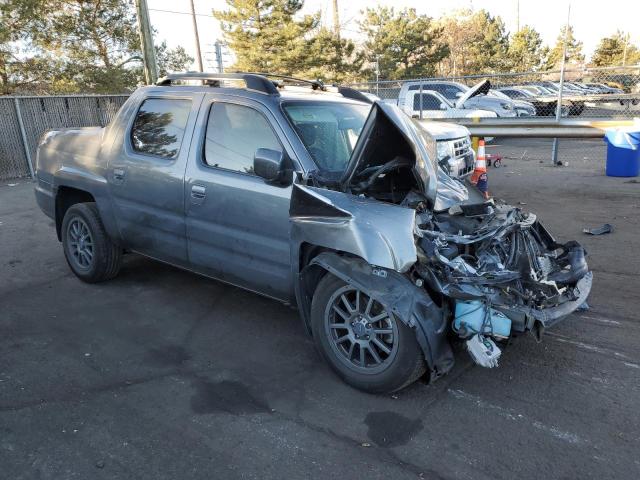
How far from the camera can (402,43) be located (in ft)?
153

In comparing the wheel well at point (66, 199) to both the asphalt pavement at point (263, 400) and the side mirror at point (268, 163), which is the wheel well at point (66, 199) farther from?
the side mirror at point (268, 163)

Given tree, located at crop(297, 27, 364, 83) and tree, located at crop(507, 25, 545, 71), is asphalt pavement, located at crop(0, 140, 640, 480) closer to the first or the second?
tree, located at crop(297, 27, 364, 83)

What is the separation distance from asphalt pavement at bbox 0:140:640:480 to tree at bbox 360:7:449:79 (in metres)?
44.6

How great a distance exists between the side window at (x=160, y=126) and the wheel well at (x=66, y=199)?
109 centimetres

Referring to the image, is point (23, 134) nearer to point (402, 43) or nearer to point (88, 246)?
point (88, 246)

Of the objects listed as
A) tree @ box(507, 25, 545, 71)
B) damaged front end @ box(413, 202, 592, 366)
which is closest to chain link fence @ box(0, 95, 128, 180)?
damaged front end @ box(413, 202, 592, 366)

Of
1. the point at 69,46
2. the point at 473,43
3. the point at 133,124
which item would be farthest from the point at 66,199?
the point at 473,43

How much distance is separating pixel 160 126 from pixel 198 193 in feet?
2.94

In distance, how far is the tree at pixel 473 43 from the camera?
5803 centimetres

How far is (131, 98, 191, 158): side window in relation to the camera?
434 centimetres

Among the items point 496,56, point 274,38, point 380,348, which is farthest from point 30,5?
point 496,56

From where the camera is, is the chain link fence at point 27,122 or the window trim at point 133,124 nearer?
the window trim at point 133,124

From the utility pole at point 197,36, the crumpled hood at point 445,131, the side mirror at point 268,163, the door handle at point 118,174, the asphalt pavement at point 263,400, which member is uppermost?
the utility pole at point 197,36

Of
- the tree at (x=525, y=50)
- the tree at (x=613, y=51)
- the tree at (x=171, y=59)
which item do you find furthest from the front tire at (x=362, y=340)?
the tree at (x=613, y=51)
